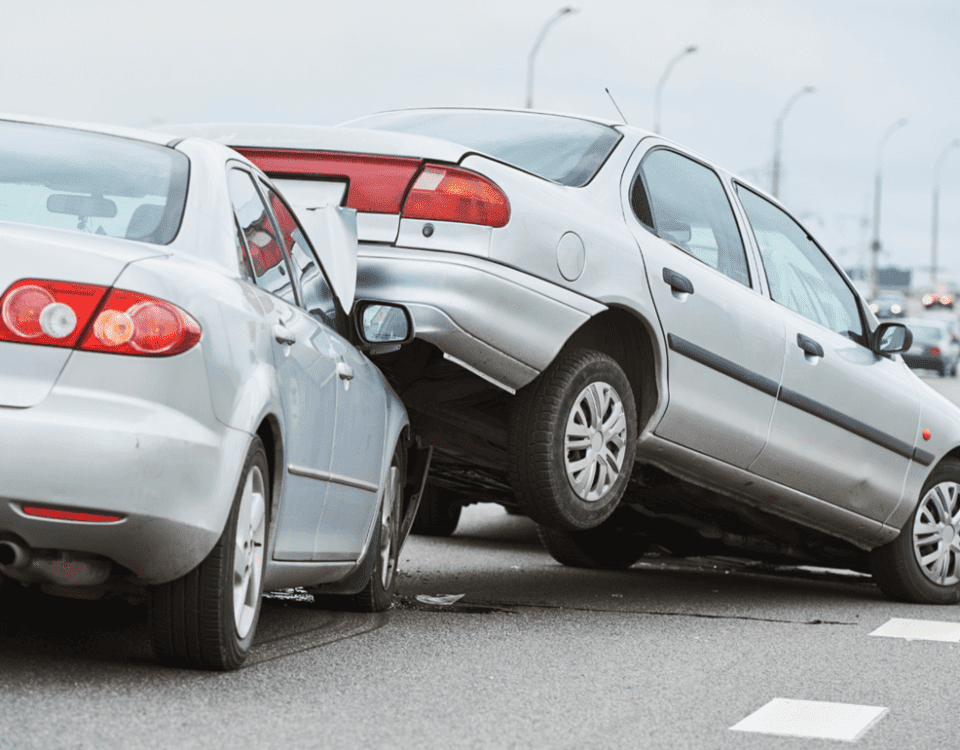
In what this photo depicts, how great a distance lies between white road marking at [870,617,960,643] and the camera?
7.02m

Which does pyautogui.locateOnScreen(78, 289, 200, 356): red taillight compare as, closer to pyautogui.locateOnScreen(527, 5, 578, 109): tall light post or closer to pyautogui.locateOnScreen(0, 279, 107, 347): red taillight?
pyautogui.locateOnScreen(0, 279, 107, 347): red taillight

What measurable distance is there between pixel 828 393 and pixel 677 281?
1333 millimetres

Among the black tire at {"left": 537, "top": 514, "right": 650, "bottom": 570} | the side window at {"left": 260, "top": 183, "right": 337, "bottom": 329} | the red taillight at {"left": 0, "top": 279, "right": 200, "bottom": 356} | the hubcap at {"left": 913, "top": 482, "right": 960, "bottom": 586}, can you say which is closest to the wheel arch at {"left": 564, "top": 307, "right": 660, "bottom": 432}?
the side window at {"left": 260, "top": 183, "right": 337, "bottom": 329}

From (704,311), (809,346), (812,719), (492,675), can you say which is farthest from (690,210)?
(812,719)

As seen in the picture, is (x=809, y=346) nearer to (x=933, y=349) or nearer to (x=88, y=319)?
(x=88, y=319)

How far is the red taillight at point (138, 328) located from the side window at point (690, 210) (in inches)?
113

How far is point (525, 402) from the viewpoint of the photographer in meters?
6.26

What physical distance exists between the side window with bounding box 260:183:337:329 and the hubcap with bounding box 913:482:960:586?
4.02 metres

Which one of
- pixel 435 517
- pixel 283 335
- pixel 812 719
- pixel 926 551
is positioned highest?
pixel 283 335

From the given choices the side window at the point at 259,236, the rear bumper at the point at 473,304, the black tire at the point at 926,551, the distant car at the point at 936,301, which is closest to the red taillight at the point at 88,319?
the side window at the point at 259,236

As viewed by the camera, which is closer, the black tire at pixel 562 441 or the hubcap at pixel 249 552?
the hubcap at pixel 249 552

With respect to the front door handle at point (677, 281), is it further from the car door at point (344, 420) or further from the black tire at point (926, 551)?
the black tire at point (926, 551)

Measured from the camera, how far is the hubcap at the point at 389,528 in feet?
21.3

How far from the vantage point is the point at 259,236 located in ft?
17.1
